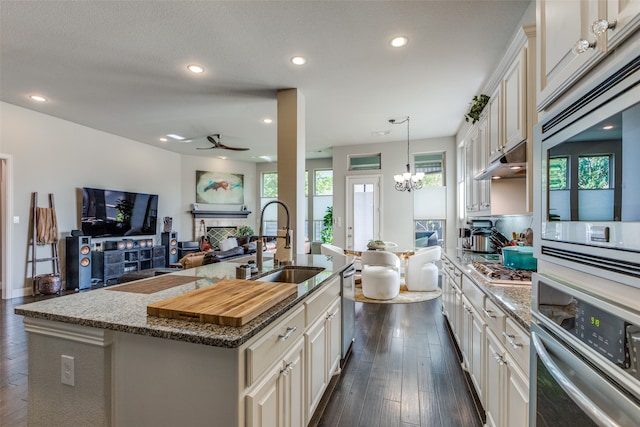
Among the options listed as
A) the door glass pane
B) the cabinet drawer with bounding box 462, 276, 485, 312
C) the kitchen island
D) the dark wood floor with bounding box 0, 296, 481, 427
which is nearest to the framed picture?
the door glass pane

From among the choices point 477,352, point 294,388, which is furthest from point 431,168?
point 294,388

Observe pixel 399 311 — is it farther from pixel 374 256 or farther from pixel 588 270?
pixel 588 270

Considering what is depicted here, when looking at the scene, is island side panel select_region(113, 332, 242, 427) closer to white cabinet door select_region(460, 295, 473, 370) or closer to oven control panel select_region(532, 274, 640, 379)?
oven control panel select_region(532, 274, 640, 379)

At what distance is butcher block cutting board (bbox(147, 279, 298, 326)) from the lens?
3.65 ft

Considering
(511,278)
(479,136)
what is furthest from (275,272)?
(479,136)

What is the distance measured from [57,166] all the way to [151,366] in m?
5.82

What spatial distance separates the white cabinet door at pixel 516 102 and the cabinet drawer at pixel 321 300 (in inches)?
68.9

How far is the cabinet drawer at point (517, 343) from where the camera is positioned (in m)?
1.18

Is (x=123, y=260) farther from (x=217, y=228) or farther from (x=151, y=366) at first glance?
(x=151, y=366)

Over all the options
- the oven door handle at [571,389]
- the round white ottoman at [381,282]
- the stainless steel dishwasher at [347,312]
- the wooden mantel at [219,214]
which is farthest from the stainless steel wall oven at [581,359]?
the wooden mantel at [219,214]

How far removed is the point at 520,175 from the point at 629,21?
7.89 feet

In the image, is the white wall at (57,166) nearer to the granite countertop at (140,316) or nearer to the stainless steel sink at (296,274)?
the granite countertop at (140,316)

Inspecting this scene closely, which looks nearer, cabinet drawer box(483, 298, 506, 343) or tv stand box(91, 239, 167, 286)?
cabinet drawer box(483, 298, 506, 343)

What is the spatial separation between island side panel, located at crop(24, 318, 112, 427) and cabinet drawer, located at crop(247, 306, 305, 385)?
618 mm
